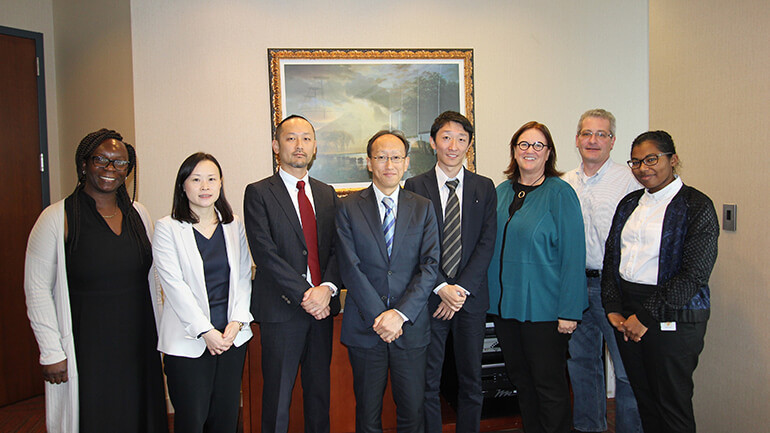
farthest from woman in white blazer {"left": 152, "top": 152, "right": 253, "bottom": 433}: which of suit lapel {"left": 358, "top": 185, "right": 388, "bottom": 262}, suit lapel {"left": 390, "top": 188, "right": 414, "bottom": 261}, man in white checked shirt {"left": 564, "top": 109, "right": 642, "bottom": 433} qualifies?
man in white checked shirt {"left": 564, "top": 109, "right": 642, "bottom": 433}

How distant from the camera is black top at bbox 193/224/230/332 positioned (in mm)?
2119

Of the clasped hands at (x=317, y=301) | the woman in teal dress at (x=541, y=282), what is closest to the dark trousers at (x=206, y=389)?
the clasped hands at (x=317, y=301)

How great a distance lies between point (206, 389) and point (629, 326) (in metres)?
1.95

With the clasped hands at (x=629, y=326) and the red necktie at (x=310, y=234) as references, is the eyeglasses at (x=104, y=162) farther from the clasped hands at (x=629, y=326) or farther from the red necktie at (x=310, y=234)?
the clasped hands at (x=629, y=326)

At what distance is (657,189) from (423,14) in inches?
84.8

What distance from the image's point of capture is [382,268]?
2174mm

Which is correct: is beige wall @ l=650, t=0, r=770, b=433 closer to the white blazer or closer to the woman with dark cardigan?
the woman with dark cardigan

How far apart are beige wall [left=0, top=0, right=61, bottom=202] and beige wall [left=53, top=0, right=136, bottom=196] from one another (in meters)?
0.05

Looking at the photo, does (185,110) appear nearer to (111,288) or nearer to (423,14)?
(111,288)

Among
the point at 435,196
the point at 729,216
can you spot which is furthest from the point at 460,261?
the point at 729,216

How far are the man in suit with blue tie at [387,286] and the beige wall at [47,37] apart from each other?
9.70 feet

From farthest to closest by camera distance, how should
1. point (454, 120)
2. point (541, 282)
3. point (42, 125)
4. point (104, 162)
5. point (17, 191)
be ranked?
point (42, 125), point (17, 191), point (454, 120), point (541, 282), point (104, 162)

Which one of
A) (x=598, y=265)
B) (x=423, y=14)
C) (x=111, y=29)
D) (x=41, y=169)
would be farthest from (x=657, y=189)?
(x=41, y=169)

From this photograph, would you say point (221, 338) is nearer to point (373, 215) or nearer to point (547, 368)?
point (373, 215)
